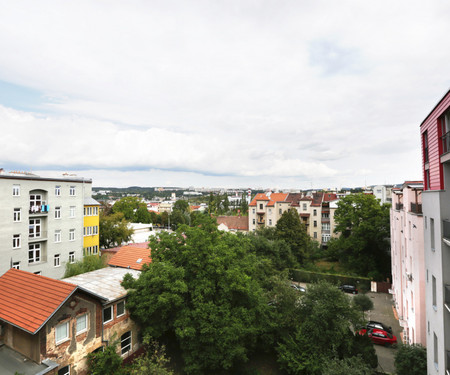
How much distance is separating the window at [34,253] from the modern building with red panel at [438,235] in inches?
1230

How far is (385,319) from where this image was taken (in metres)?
25.6

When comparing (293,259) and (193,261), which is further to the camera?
(293,259)

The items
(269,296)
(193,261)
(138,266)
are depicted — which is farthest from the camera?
(138,266)

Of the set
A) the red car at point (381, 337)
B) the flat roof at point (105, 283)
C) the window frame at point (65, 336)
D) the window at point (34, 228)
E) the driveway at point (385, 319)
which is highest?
the window at point (34, 228)

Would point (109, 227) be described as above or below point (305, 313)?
above

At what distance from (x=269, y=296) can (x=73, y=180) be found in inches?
925

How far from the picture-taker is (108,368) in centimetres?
1391

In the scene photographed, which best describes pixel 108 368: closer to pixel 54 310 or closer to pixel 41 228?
pixel 54 310

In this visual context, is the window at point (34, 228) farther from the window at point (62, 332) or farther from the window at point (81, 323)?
the window at point (62, 332)

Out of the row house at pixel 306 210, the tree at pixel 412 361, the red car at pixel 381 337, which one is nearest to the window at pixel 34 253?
the red car at pixel 381 337

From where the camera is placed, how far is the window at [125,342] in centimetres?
1642

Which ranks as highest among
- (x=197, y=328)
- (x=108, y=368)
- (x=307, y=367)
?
(x=197, y=328)

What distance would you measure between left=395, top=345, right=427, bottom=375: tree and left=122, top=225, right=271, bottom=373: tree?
7.60m

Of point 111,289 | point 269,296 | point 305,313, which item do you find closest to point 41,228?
point 111,289
